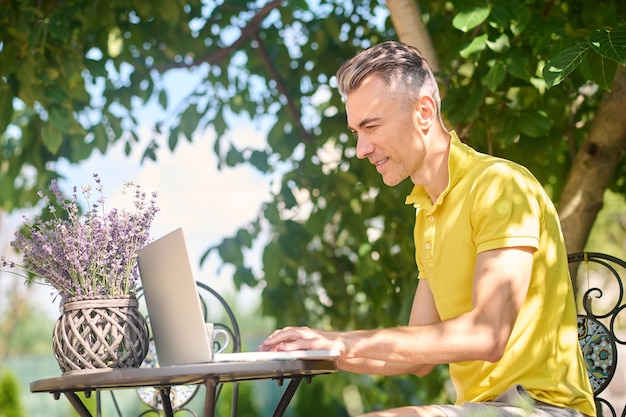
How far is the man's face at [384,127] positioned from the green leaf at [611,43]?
50 centimetres

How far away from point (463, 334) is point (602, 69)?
953 mm

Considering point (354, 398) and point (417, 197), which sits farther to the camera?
point (354, 398)

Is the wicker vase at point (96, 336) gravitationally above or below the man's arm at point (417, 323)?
above

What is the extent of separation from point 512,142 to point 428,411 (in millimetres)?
1689

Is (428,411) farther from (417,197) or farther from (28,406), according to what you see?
(28,406)

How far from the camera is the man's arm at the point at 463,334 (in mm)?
1659

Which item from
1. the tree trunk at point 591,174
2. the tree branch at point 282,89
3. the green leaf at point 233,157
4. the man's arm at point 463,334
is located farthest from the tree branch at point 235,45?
the man's arm at point 463,334

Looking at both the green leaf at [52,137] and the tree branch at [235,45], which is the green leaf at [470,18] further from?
the green leaf at [52,137]

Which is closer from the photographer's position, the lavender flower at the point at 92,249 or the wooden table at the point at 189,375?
the wooden table at the point at 189,375

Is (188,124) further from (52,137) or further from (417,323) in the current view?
(417,323)

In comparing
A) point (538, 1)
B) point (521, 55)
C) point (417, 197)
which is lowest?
point (417, 197)

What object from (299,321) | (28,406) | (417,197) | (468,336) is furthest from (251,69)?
(28,406)

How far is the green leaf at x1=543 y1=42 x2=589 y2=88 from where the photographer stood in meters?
2.05

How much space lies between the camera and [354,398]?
1132 centimetres
